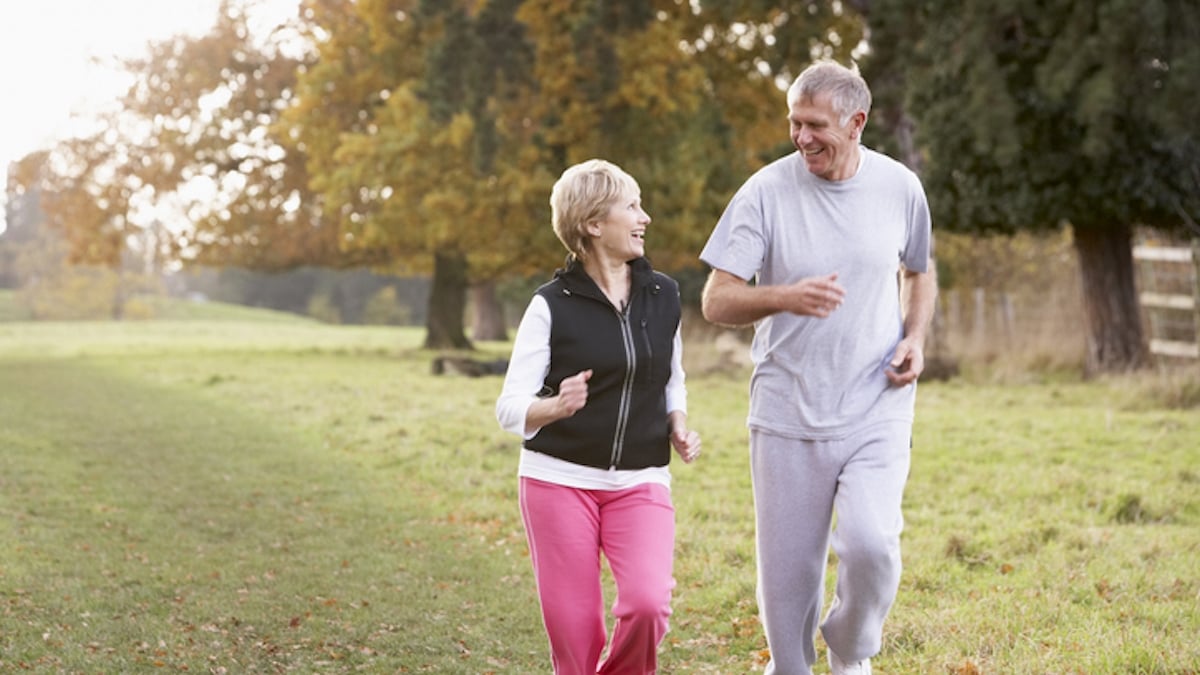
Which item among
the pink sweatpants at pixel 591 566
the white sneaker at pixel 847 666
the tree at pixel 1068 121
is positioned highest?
the tree at pixel 1068 121

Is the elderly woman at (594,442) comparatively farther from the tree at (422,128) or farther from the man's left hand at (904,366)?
the tree at (422,128)

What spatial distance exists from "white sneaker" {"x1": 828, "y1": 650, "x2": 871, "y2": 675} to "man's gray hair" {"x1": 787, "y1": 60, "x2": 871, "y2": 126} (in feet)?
5.65

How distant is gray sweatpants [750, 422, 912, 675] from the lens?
4.53 m

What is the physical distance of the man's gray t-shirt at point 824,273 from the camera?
4.56m

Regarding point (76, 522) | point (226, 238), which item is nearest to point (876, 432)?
point (76, 522)

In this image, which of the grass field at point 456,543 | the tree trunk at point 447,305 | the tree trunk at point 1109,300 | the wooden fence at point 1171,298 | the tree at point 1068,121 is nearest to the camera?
the grass field at point 456,543

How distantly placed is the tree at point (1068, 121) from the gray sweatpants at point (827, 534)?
13908 mm

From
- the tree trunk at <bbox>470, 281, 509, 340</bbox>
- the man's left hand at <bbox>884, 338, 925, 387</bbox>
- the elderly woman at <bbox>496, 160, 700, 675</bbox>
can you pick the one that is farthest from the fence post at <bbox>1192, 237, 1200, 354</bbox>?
the tree trunk at <bbox>470, 281, 509, 340</bbox>

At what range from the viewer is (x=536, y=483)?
459cm

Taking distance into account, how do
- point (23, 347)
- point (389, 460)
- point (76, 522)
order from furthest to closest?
point (23, 347) → point (389, 460) → point (76, 522)

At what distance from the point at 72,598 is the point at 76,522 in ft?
8.90

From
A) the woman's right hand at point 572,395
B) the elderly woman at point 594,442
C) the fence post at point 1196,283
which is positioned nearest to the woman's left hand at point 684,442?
the elderly woman at point 594,442

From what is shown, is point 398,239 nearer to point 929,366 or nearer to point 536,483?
point 929,366

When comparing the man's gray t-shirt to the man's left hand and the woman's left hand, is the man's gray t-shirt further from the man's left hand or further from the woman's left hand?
the woman's left hand
